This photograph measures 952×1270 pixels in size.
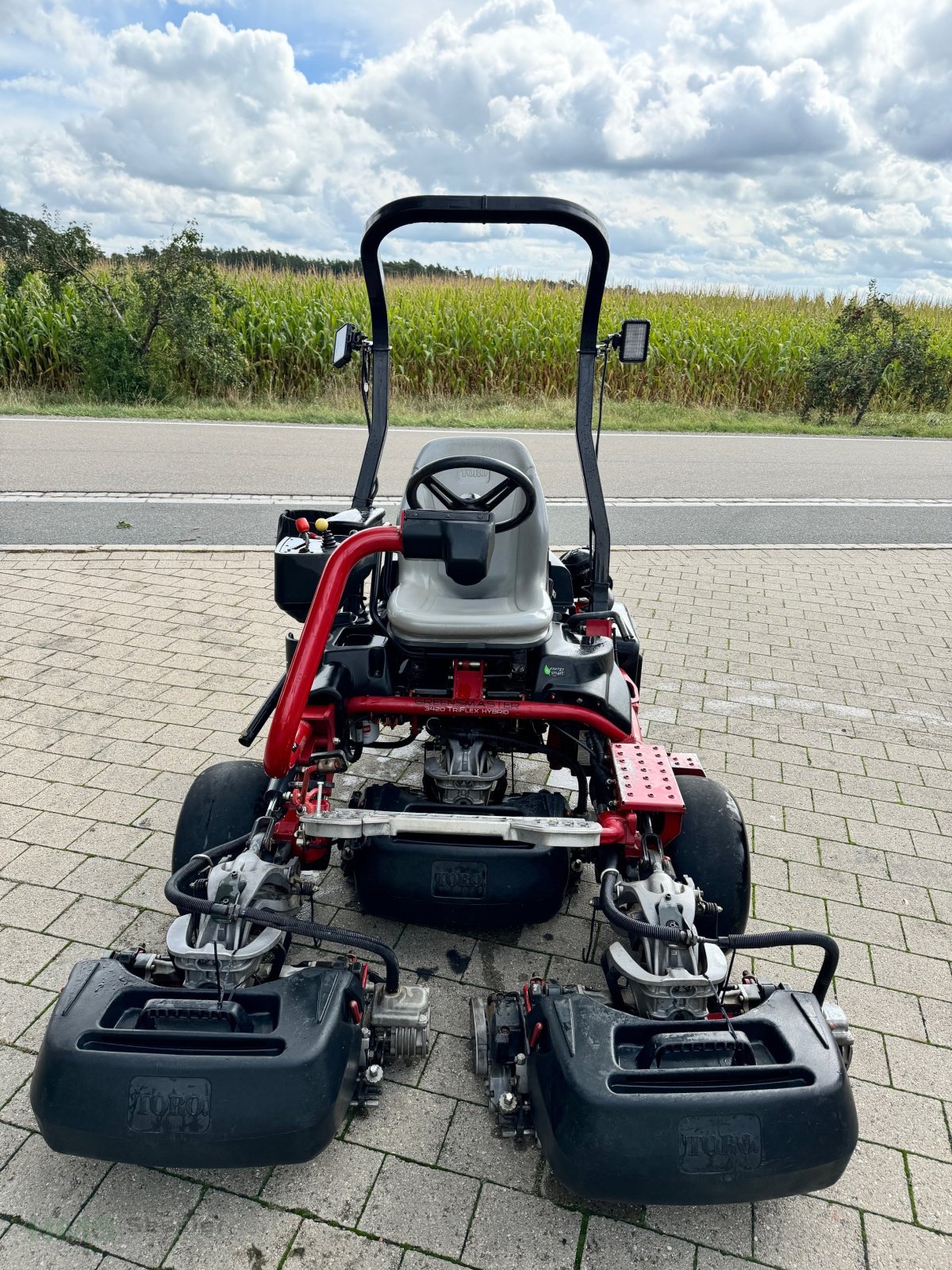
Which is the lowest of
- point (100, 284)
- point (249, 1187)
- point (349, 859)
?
point (249, 1187)

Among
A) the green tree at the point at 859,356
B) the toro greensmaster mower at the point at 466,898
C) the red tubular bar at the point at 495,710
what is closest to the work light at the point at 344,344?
the toro greensmaster mower at the point at 466,898

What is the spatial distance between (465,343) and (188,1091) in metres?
14.7

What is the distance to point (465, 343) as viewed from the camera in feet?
50.9

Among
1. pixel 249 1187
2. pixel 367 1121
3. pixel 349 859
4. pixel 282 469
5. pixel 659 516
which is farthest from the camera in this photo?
pixel 282 469

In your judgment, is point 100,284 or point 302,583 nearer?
point 302,583

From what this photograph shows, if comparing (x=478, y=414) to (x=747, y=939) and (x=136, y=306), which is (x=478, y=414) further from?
(x=747, y=939)

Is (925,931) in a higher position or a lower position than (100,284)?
lower

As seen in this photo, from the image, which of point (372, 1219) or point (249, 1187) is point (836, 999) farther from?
point (249, 1187)

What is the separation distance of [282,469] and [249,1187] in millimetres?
8533

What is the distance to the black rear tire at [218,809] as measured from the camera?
9.62ft

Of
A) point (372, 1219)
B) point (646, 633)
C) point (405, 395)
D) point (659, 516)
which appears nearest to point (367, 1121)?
point (372, 1219)

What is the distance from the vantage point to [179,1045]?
208 centimetres

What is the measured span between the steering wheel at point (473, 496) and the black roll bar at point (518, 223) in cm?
36

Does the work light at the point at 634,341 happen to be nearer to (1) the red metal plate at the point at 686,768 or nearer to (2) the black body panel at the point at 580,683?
(2) the black body panel at the point at 580,683
